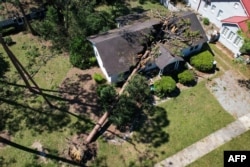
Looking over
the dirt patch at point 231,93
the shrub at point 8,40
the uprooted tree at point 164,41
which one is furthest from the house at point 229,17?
the shrub at point 8,40

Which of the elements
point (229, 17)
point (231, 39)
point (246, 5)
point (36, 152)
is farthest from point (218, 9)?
point (36, 152)

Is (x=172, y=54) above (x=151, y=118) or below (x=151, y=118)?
above

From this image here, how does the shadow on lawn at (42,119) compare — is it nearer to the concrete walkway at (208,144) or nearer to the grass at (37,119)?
the grass at (37,119)

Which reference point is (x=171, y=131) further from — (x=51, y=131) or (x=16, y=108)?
(x=16, y=108)

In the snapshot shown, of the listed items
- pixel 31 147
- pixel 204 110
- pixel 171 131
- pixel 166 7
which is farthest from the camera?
pixel 166 7

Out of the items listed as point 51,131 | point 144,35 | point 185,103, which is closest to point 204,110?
point 185,103

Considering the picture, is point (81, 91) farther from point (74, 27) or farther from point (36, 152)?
point (74, 27)

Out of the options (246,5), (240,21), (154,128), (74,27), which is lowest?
(154,128)

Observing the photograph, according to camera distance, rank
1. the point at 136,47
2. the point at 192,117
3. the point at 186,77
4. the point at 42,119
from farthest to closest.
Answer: the point at 136,47 → the point at 186,77 → the point at 192,117 → the point at 42,119
